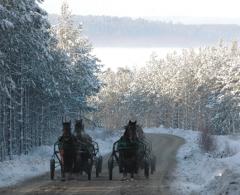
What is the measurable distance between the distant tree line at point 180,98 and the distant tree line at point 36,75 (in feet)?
97.5

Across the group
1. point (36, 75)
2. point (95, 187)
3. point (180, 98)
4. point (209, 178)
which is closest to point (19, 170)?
point (95, 187)

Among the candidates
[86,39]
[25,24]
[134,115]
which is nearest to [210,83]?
[134,115]

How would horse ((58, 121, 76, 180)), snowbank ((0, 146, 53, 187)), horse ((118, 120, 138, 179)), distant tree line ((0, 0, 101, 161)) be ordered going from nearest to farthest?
1. horse ((58, 121, 76, 180))
2. horse ((118, 120, 138, 179))
3. snowbank ((0, 146, 53, 187))
4. distant tree line ((0, 0, 101, 161))

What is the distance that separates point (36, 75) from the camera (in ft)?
122

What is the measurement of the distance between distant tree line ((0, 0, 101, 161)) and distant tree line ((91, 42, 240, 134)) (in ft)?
97.5

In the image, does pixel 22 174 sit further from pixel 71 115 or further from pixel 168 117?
pixel 168 117

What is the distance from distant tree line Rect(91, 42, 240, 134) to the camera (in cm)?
8275

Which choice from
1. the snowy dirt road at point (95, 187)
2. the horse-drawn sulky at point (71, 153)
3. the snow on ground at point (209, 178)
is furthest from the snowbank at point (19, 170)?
the snow on ground at point (209, 178)

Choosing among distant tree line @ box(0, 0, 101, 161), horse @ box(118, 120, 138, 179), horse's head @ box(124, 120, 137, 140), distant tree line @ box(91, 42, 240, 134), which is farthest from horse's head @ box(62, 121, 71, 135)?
distant tree line @ box(91, 42, 240, 134)

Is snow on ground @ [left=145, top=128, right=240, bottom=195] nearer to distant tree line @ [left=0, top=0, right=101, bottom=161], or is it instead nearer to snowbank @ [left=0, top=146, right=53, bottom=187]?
snowbank @ [left=0, top=146, right=53, bottom=187]

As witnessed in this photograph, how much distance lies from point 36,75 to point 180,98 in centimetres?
7992

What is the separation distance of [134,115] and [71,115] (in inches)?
2946

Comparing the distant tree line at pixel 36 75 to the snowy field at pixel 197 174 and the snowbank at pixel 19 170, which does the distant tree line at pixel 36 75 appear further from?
the snowy field at pixel 197 174

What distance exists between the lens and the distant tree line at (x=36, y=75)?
28031 millimetres
